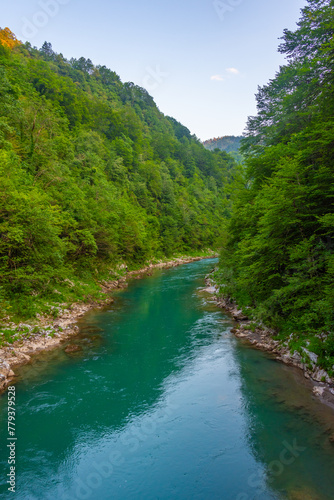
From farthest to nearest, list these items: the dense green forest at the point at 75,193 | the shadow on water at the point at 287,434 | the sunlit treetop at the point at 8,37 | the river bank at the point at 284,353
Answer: the sunlit treetop at the point at 8,37
the dense green forest at the point at 75,193
the river bank at the point at 284,353
the shadow on water at the point at 287,434

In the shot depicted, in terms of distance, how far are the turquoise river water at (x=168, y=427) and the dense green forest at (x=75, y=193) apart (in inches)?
235

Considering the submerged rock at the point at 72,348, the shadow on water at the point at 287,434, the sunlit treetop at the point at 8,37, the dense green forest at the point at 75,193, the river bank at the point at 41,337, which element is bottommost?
the shadow on water at the point at 287,434

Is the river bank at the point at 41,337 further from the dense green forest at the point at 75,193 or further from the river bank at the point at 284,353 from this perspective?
the river bank at the point at 284,353

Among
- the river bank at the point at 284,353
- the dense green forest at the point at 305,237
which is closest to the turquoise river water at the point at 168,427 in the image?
the river bank at the point at 284,353

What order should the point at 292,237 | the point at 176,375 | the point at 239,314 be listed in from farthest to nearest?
the point at 239,314
the point at 292,237
the point at 176,375

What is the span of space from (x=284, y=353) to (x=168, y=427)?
607 cm

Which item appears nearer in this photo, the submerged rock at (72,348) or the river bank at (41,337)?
the river bank at (41,337)

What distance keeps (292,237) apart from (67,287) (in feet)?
49.2

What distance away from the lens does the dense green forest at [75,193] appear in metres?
15.2

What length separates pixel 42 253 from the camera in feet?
52.4

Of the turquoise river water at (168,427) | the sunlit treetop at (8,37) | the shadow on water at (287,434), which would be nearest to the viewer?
the shadow on water at (287,434)

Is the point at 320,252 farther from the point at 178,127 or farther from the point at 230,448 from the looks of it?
the point at 178,127

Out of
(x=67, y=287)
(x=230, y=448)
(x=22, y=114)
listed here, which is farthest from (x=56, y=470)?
(x=22, y=114)

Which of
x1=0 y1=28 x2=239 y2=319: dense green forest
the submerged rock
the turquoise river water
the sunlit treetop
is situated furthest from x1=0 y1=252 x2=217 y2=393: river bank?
the sunlit treetop
